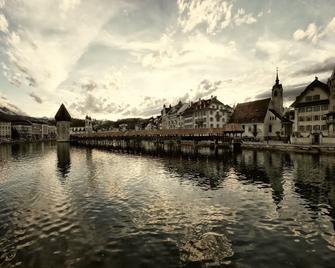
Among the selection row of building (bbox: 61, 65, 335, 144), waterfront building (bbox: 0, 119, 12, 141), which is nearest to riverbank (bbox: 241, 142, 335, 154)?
row of building (bbox: 61, 65, 335, 144)

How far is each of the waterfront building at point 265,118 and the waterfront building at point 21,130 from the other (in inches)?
5433

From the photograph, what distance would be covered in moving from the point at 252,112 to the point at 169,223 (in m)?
63.0

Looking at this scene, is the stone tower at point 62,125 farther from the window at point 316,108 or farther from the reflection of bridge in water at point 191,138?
the window at point 316,108

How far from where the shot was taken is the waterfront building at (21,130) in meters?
154

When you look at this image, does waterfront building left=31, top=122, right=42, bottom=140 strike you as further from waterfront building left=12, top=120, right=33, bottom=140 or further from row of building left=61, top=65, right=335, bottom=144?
row of building left=61, top=65, right=335, bottom=144

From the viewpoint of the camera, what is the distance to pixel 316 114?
51.4 m

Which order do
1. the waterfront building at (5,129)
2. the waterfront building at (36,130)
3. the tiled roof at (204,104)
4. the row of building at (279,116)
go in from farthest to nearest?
the waterfront building at (36,130)
the waterfront building at (5,129)
the tiled roof at (204,104)
the row of building at (279,116)

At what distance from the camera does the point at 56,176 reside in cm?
2581

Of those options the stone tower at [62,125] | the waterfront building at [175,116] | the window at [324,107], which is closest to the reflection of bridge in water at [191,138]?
the window at [324,107]

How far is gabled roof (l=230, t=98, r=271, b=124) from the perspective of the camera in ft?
219

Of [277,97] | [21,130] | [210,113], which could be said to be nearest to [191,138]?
[210,113]

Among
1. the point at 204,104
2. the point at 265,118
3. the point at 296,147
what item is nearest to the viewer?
the point at 296,147

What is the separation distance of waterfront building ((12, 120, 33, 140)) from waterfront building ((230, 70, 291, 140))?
138m

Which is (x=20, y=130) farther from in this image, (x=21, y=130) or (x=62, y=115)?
(x=62, y=115)
